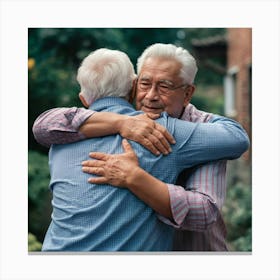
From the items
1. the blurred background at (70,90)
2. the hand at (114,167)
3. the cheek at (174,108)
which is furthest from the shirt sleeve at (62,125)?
the blurred background at (70,90)

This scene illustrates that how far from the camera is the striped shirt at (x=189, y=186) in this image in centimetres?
202

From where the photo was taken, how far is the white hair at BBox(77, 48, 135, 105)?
2.11 metres

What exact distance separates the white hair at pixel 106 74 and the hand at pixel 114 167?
0.21m

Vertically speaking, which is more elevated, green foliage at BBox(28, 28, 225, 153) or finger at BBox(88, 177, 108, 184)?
green foliage at BBox(28, 28, 225, 153)

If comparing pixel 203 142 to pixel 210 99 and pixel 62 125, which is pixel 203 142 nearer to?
pixel 62 125

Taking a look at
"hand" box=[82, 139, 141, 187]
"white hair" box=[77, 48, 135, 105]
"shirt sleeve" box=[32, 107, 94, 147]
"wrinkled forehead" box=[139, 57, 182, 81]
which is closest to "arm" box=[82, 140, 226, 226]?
"hand" box=[82, 139, 141, 187]

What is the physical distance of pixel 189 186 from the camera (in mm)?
2109

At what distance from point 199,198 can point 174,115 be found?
1.36 feet

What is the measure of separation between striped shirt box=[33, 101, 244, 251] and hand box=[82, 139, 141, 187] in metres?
0.12

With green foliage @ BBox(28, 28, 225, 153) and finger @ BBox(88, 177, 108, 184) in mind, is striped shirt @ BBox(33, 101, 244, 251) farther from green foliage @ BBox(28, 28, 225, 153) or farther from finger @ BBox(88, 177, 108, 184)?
green foliage @ BBox(28, 28, 225, 153)

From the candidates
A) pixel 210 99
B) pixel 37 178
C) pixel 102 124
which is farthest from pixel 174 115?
pixel 210 99
